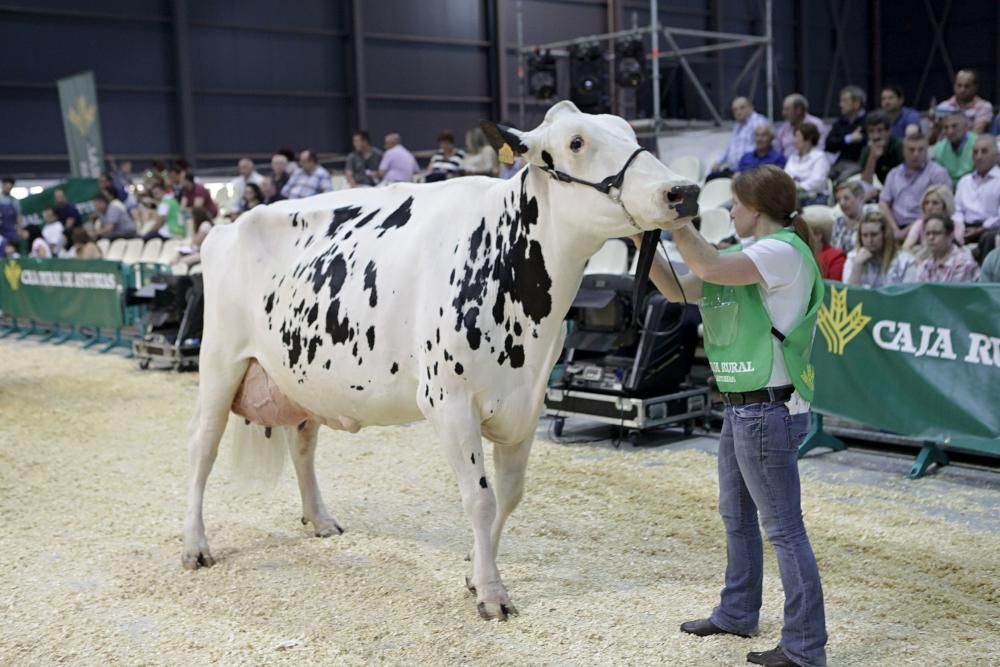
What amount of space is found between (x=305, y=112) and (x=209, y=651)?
22780 mm

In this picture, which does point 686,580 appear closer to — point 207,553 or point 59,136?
point 207,553

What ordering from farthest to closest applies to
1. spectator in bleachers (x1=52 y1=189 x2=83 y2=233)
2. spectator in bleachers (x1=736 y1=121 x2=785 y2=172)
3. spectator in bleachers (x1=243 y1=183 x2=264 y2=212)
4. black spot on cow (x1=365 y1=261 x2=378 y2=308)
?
1. spectator in bleachers (x1=52 y1=189 x2=83 y2=233)
2. spectator in bleachers (x1=243 y1=183 x2=264 y2=212)
3. spectator in bleachers (x1=736 y1=121 x2=785 y2=172)
4. black spot on cow (x1=365 y1=261 x2=378 y2=308)

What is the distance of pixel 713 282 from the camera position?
3617mm

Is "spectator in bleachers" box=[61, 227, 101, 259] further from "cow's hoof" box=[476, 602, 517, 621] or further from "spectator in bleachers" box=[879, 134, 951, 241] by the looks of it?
"cow's hoof" box=[476, 602, 517, 621]

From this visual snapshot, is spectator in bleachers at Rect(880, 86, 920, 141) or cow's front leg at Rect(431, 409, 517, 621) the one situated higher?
spectator in bleachers at Rect(880, 86, 920, 141)

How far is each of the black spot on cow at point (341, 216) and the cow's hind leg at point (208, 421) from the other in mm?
808

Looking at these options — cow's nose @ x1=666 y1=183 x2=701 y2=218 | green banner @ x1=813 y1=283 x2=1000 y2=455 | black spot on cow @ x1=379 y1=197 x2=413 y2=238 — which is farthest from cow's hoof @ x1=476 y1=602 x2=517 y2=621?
green banner @ x1=813 y1=283 x2=1000 y2=455

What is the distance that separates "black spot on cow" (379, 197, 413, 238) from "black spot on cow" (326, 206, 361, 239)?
10.1 inches

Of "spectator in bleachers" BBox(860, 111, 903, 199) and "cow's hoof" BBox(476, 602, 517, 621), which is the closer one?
"cow's hoof" BBox(476, 602, 517, 621)

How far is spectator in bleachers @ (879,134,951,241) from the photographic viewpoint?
913cm

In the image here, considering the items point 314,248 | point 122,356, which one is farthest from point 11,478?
point 122,356

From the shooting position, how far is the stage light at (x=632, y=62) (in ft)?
53.5

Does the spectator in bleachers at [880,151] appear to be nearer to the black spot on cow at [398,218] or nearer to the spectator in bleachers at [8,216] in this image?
the black spot on cow at [398,218]

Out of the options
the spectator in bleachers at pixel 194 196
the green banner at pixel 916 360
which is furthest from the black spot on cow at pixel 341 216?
the spectator in bleachers at pixel 194 196
